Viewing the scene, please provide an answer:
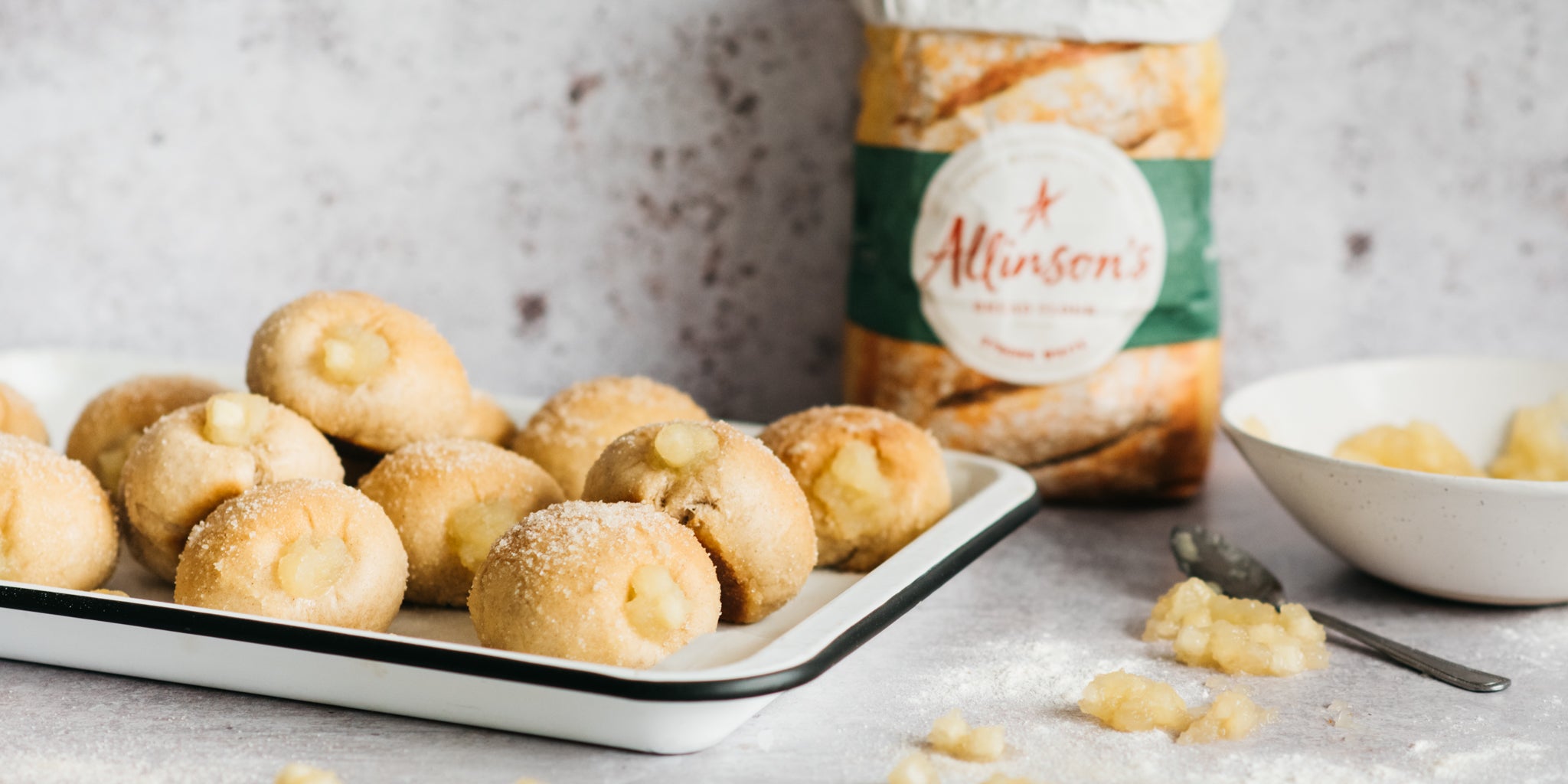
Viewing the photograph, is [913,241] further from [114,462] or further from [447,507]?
[114,462]

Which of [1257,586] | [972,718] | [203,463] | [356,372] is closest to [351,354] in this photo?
[356,372]

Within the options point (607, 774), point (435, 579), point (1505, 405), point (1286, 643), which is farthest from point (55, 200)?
point (1505, 405)

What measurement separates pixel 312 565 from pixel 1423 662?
2.50ft

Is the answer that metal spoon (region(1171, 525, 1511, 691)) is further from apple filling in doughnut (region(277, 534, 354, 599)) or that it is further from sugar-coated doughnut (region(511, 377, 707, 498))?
apple filling in doughnut (region(277, 534, 354, 599))

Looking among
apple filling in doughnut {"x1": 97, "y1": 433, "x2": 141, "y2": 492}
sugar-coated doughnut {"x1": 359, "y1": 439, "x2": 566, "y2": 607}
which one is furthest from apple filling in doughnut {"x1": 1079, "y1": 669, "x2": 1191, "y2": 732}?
apple filling in doughnut {"x1": 97, "y1": 433, "x2": 141, "y2": 492}

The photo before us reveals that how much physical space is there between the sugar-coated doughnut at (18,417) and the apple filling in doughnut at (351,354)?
28 centimetres

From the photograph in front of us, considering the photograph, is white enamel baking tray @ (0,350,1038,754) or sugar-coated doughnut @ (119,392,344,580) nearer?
white enamel baking tray @ (0,350,1038,754)

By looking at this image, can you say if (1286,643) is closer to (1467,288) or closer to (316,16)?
Result: (1467,288)

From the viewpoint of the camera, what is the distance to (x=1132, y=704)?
2.80 ft

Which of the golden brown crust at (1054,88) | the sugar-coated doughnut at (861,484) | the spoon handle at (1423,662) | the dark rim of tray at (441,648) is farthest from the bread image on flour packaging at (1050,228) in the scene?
the dark rim of tray at (441,648)

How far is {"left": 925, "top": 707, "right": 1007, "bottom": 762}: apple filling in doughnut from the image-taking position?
797 millimetres

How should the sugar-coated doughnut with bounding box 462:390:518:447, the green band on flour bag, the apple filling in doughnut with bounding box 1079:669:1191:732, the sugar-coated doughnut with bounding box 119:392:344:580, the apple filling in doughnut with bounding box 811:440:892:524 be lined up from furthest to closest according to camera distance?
1. the green band on flour bag
2. the sugar-coated doughnut with bounding box 462:390:518:447
3. the apple filling in doughnut with bounding box 811:440:892:524
4. the sugar-coated doughnut with bounding box 119:392:344:580
5. the apple filling in doughnut with bounding box 1079:669:1191:732

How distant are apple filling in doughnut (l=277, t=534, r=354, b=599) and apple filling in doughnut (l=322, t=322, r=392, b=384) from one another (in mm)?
182

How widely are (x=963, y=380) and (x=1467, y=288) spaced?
660mm
